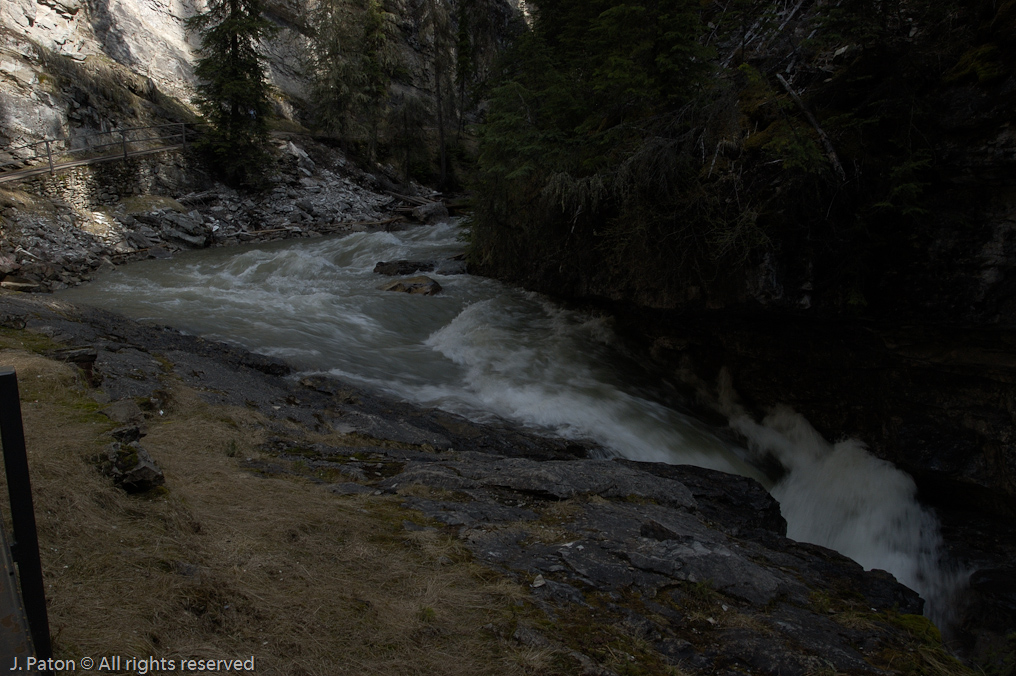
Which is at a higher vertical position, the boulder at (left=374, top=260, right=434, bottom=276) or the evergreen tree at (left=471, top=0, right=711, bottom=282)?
the evergreen tree at (left=471, top=0, right=711, bottom=282)

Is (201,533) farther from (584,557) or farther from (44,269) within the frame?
(44,269)

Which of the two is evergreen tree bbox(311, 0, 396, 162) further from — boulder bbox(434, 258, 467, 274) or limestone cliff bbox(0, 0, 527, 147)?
boulder bbox(434, 258, 467, 274)

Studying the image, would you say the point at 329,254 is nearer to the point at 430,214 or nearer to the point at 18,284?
the point at 430,214

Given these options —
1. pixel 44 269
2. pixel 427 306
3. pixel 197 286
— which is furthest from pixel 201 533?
pixel 44 269

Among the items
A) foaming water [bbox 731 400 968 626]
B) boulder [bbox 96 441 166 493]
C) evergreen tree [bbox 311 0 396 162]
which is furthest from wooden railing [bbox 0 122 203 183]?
foaming water [bbox 731 400 968 626]

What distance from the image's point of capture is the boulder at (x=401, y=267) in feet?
53.4

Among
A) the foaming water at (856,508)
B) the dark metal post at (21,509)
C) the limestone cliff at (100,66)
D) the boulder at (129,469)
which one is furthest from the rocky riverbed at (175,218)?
the foaming water at (856,508)

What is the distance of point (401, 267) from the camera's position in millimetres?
16500

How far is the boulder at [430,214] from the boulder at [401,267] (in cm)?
785

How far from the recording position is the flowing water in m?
7.51

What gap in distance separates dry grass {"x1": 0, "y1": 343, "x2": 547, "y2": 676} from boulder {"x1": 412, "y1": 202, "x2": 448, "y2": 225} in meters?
21.2

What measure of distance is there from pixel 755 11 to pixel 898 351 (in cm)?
578

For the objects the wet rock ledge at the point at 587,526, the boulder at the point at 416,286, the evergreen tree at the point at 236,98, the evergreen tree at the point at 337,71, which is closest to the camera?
the wet rock ledge at the point at 587,526

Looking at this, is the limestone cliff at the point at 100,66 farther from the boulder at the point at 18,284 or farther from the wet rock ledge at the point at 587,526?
the wet rock ledge at the point at 587,526
